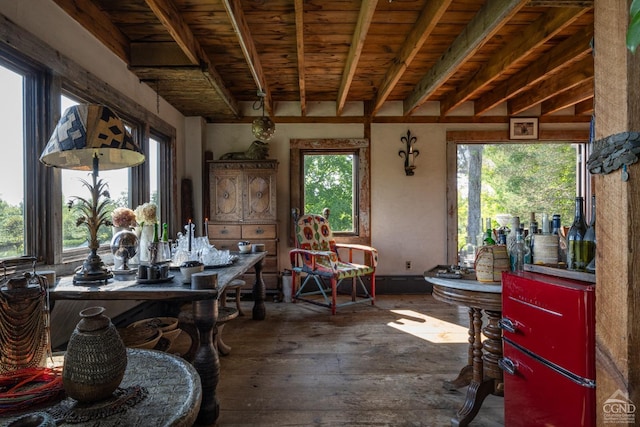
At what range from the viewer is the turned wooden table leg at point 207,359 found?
173cm

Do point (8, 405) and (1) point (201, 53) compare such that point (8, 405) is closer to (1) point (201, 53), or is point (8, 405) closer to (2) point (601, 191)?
(2) point (601, 191)

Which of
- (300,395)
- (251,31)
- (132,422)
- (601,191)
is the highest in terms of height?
(251,31)

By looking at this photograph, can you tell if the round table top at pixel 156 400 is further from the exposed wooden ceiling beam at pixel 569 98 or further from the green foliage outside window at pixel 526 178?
the green foliage outside window at pixel 526 178

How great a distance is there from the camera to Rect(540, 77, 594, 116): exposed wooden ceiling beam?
402 cm

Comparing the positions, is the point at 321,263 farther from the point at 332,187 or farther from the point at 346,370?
the point at 346,370

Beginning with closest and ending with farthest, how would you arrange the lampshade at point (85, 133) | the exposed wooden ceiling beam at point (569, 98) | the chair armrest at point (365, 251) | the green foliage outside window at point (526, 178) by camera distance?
the lampshade at point (85, 133)
the exposed wooden ceiling beam at point (569, 98)
the chair armrest at point (365, 251)
the green foliage outside window at point (526, 178)

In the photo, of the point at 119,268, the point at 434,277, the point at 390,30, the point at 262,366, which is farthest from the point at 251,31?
the point at 262,366

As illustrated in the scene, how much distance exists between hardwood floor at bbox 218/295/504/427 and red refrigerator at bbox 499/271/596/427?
1.94ft

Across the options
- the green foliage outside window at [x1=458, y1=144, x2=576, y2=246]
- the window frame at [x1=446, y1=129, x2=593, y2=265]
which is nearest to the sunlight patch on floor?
the window frame at [x1=446, y1=129, x2=593, y2=265]

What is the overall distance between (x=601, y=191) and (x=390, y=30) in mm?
2482

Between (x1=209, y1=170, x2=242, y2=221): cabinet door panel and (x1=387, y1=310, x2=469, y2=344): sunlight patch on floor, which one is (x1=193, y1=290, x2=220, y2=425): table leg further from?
(x1=209, y1=170, x2=242, y2=221): cabinet door panel

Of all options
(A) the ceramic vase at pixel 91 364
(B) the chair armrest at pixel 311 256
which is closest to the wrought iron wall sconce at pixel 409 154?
(B) the chair armrest at pixel 311 256

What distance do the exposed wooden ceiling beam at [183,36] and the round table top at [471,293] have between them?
244cm

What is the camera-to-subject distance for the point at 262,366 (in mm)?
2479
